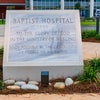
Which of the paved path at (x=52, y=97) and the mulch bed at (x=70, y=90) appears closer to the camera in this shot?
the paved path at (x=52, y=97)

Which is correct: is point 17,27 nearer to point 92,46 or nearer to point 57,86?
point 57,86

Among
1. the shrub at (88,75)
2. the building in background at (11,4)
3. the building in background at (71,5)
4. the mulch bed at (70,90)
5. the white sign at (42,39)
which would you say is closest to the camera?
the mulch bed at (70,90)

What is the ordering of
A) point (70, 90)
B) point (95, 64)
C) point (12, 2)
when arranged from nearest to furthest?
point (70, 90), point (95, 64), point (12, 2)

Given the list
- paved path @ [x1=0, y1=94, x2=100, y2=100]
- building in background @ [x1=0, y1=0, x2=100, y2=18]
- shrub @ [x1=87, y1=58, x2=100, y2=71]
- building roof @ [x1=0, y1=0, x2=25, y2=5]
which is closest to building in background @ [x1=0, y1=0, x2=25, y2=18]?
building roof @ [x1=0, y1=0, x2=25, y2=5]

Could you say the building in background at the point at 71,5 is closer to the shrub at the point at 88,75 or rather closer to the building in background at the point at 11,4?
the building in background at the point at 11,4

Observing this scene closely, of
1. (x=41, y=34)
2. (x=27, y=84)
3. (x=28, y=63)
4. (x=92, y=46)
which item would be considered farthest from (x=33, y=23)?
(x=92, y=46)

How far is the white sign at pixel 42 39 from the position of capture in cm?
916

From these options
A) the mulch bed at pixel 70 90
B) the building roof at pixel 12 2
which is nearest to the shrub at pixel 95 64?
the mulch bed at pixel 70 90

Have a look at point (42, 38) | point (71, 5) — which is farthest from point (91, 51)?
point (71, 5)

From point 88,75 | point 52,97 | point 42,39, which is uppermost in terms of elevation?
point 42,39

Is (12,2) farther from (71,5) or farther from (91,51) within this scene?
(91,51)

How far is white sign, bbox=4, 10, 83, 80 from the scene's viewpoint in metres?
9.16

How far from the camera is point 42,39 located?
374 inches

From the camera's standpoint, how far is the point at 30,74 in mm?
9031
